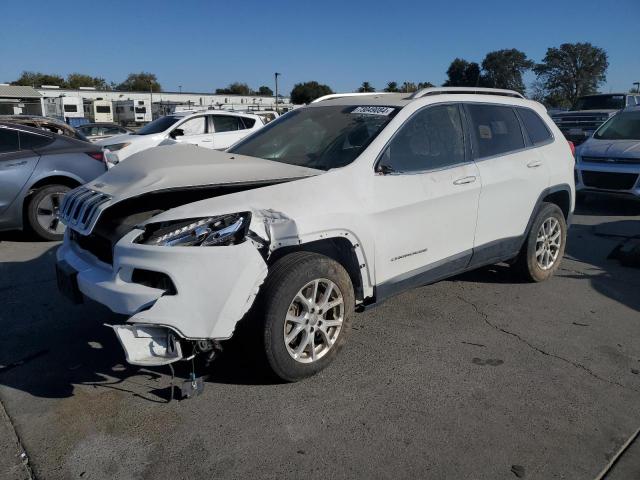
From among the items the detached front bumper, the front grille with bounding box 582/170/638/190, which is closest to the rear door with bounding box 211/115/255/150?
the front grille with bounding box 582/170/638/190

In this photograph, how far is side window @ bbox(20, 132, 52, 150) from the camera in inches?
273

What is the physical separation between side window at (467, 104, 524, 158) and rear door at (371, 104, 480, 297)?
198mm

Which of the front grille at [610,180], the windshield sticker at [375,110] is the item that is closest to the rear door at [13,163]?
the windshield sticker at [375,110]

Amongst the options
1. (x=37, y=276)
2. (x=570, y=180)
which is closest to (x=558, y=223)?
(x=570, y=180)

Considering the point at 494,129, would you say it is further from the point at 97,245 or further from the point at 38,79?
the point at 38,79

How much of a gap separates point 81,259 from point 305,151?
1.75 meters

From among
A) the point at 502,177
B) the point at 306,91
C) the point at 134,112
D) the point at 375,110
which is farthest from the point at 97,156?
the point at 306,91

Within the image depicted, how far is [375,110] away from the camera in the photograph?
411 centimetres

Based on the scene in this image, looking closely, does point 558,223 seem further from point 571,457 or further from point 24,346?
point 24,346

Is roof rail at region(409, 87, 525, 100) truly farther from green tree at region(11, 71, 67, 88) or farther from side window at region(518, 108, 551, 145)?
green tree at region(11, 71, 67, 88)

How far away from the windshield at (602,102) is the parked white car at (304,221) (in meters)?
13.0

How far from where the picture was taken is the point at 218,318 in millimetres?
2871

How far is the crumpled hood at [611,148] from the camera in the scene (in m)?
8.54

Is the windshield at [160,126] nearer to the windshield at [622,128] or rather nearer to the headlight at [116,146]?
the headlight at [116,146]
